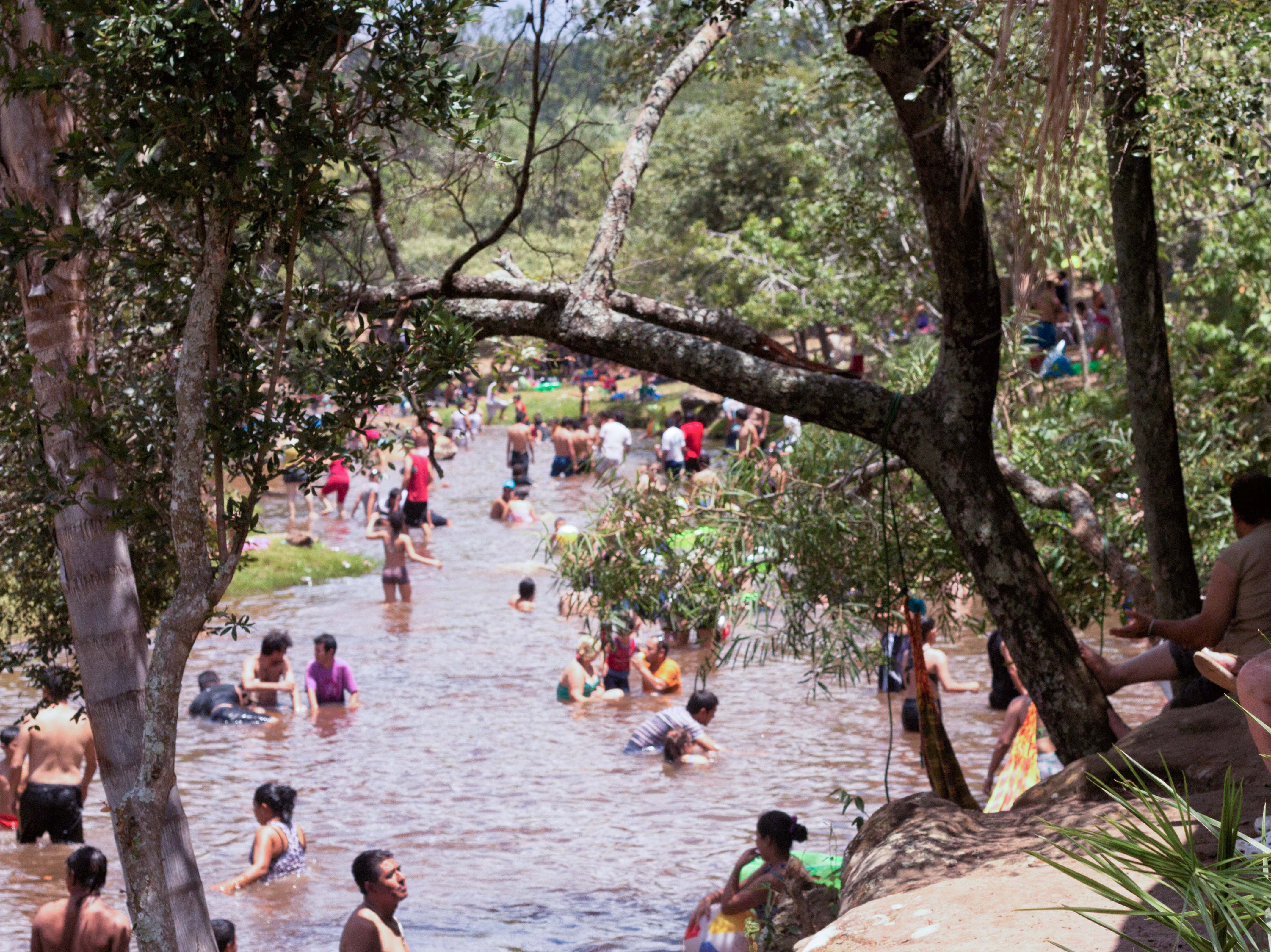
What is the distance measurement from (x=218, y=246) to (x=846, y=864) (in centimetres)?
400

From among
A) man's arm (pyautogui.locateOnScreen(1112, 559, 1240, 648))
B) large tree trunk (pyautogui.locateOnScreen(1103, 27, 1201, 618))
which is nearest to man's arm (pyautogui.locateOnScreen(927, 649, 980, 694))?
large tree trunk (pyautogui.locateOnScreen(1103, 27, 1201, 618))

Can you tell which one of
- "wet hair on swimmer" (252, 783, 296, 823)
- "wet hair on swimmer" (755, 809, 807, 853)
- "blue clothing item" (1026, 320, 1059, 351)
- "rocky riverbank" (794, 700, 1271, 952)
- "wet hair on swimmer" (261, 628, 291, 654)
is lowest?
"wet hair on swimmer" (252, 783, 296, 823)

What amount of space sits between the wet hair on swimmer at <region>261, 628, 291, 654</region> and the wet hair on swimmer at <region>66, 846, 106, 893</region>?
17.6 ft

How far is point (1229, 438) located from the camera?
862cm

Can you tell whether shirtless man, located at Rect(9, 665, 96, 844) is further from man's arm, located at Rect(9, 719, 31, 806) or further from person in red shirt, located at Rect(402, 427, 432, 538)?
person in red shirt, located at Rect(402, 427, 432, 538)

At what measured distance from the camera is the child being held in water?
10898mm

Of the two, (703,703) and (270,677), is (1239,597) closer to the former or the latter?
(703,703)

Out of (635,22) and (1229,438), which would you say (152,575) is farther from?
(1229,438)

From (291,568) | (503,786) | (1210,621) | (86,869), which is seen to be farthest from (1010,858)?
(291,568)

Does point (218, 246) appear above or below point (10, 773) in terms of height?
above

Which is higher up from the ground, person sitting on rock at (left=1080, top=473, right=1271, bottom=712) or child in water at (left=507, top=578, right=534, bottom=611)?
person sitting on rock at (left=1080, top=473, right=1271, bottom=712)

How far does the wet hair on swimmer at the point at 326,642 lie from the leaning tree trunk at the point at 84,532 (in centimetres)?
692

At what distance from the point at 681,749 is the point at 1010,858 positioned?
6168 millimetres

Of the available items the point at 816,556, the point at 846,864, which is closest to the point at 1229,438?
the point at 816,556
